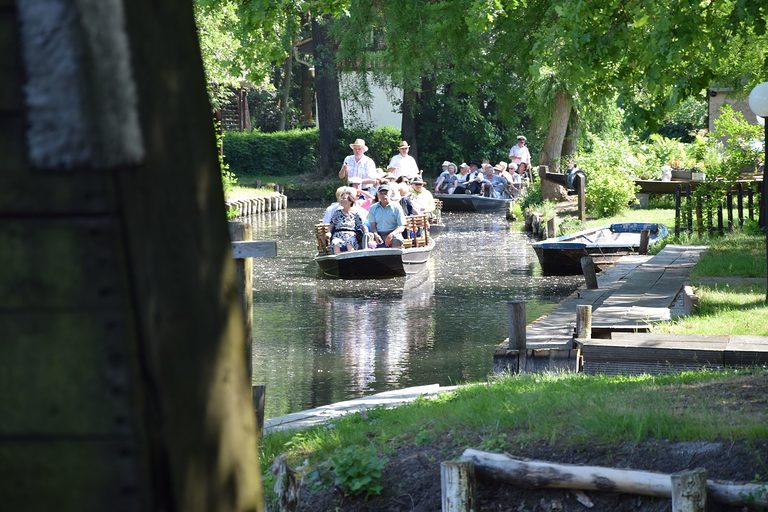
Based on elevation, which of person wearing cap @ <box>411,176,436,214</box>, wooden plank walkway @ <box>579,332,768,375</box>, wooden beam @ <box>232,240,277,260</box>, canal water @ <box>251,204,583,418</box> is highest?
wooden beam @ <box>232,240,277,260</box>

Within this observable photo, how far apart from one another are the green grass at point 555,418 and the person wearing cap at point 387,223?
43.4 feet

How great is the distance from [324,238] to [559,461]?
51.5 feet

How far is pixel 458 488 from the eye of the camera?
5410 mm

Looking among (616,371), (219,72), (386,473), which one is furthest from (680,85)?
(219,72)

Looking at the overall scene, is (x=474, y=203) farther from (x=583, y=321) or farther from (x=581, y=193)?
(x=583, y=321)

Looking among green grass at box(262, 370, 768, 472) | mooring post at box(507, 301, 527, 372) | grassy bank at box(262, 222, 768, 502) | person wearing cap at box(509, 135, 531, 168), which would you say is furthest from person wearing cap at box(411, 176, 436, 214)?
green grass at box(262, 370, 768, 472)

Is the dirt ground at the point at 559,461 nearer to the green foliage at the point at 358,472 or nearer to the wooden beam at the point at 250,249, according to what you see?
the green foliage at the point at 358,472

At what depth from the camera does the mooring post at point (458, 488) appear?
17.7 feet

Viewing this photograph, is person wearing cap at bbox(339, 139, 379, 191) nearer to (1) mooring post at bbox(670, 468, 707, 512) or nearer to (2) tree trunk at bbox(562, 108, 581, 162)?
(2) tree trunk at bbox(562, 108, 581, 162)

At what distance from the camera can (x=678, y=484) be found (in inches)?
193

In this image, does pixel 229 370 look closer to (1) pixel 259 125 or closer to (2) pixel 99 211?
(2) pixel 99 211

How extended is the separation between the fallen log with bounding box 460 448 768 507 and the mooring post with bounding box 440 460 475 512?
0.23m

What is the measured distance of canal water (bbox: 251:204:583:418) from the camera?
41.4 feet

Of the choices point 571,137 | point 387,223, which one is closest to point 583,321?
point 387,223
